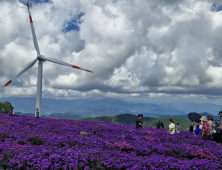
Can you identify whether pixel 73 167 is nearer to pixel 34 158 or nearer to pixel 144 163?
pixel 34 158

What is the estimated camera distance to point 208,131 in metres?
18.9

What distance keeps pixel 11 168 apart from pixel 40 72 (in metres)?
37.0

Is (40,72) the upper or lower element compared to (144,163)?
upper

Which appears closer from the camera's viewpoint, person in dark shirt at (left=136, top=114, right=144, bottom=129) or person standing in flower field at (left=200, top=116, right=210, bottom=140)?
person standing in flower field at (left=200, top=116, right=210, bottom=140)

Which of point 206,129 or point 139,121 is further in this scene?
point 139,121

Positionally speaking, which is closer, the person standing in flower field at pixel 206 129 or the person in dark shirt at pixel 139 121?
the person standing in flower field at pixel 206 129

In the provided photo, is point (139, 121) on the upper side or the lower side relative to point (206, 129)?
upper

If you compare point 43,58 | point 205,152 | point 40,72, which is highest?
point 43,58

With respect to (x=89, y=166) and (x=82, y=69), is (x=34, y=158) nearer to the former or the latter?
(x=89, y=166)

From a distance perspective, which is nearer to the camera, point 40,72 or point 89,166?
point 89,166

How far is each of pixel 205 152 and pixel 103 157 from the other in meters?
7.80

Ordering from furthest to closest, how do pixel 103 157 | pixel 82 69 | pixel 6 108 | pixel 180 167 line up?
pixel 6 108, pixel 82 69, pixel 103 157, pixel 180 167

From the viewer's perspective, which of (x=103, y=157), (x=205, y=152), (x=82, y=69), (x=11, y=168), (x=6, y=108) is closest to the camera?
→ (x=11, y=168)

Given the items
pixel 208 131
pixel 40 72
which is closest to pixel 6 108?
pixel 40 72
